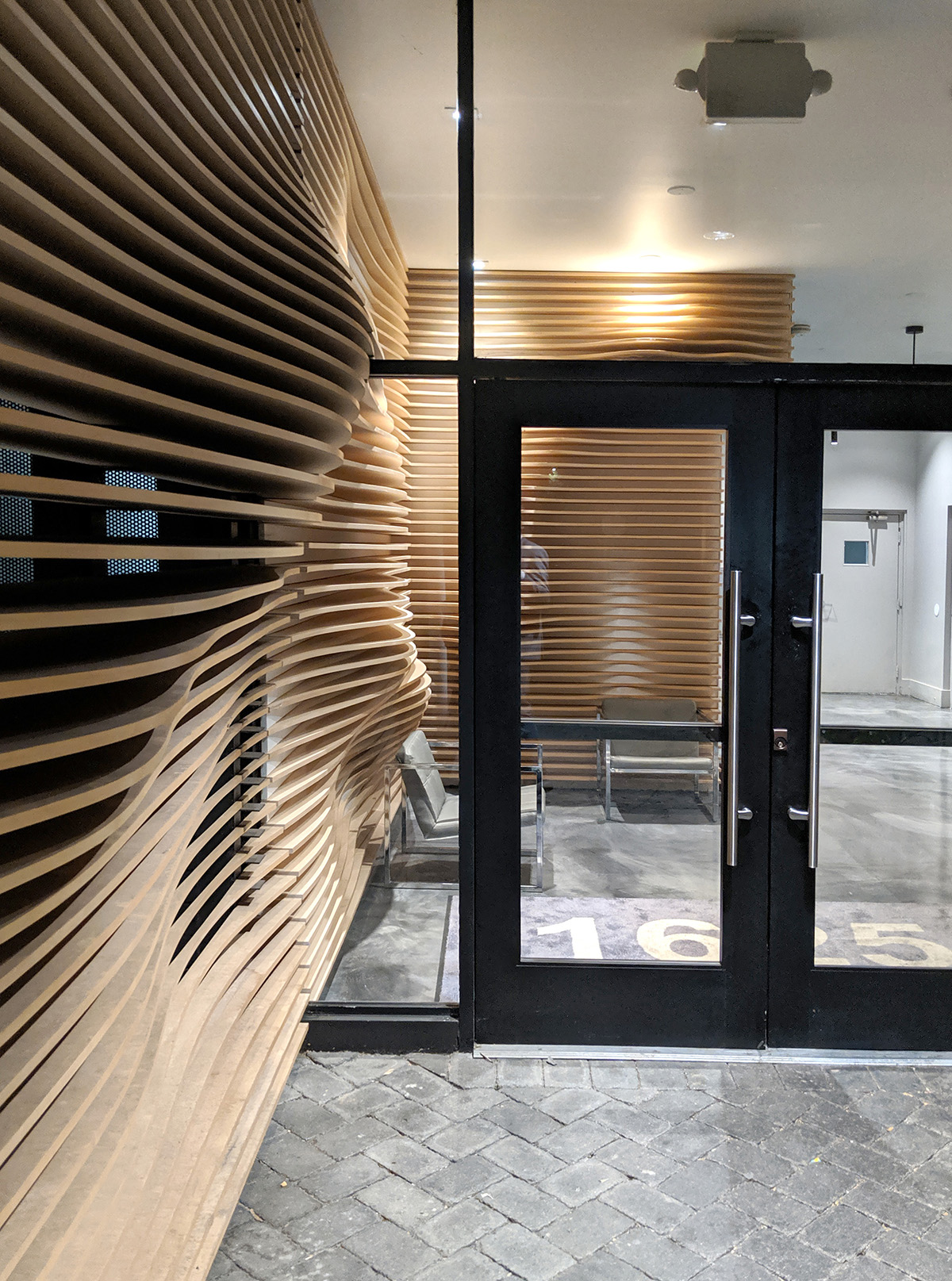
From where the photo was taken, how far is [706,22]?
341cm

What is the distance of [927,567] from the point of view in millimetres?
3637

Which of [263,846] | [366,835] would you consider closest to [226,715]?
[263,846]

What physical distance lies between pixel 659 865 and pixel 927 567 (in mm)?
→ 1477

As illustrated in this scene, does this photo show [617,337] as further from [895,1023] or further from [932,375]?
[895,1023]

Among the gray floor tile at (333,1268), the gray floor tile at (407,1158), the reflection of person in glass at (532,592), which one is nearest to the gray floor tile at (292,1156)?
the gray floor tile at (407,1158)

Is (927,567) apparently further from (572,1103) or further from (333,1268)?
(333,1268)

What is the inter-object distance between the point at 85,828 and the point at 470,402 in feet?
8.47

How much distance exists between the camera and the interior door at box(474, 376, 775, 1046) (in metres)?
3.65

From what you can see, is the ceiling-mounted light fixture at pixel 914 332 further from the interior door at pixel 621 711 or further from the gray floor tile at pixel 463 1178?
the gray floor tile at pixel 463 1178

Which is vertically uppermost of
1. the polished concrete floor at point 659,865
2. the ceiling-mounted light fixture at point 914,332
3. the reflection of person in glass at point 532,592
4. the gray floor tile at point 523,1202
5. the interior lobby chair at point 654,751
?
the ceiling-mounted light fixture at point 914,332

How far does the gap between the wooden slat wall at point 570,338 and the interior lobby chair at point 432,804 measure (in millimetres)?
350

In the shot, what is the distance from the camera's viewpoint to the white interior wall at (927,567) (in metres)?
3.60

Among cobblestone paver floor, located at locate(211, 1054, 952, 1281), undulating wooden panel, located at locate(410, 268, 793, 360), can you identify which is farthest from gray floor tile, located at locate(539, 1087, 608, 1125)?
undulating wooden panel, located at locate(410, 268, 793, 360)

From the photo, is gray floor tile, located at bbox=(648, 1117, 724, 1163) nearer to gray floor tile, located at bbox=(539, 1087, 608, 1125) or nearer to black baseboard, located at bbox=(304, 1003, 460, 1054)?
gray floor tile, located at bbox=(539, 1087, 608, 1125)
